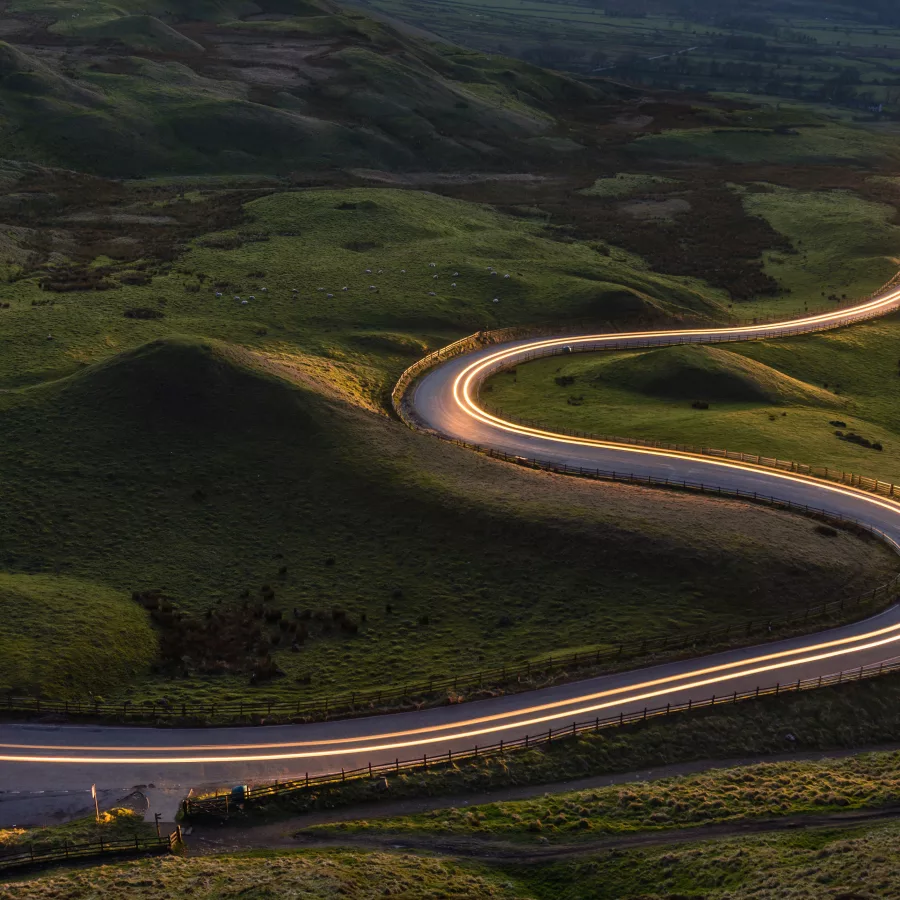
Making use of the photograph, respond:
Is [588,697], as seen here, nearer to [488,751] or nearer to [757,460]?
[488,751]

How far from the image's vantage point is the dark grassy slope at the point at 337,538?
2308 inches

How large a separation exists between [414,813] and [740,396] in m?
69.5

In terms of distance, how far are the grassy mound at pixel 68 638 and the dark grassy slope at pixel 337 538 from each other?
1.83 metres

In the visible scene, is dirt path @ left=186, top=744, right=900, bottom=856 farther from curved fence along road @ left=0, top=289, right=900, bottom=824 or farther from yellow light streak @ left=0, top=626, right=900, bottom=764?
yellow light streak @ left=0, top=626, right=900, bottom=764

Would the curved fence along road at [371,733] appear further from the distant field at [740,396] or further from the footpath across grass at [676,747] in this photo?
the distant field at [740,396]

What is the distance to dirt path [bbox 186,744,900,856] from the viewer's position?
4284 cm

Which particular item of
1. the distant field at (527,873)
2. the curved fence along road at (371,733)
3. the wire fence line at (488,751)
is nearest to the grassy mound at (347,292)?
the curved fence along road at (371,733)

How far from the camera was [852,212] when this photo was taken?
184625mm

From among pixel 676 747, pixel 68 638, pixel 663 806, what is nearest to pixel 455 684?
pixel 676 747

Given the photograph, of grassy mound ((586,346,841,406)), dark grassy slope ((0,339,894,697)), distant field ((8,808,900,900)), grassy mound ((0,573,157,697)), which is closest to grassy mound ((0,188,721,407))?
dark grassy slope ((0,339,894,697))

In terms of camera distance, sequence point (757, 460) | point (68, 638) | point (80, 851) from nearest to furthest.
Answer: point (80, 851), point (68, 638), point (757, 460)

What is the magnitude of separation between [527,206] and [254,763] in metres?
153

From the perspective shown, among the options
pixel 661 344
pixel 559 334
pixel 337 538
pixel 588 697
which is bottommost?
pixel 588 697

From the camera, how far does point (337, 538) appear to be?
68.4m
